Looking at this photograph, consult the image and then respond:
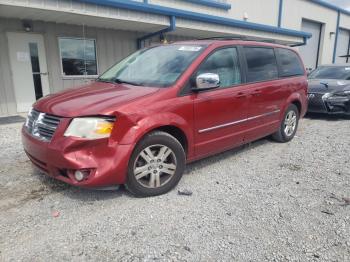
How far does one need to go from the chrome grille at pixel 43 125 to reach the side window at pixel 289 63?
397 cm

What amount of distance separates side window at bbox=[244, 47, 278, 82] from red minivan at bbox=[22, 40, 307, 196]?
0.02m

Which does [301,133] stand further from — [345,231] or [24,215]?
[24,215]

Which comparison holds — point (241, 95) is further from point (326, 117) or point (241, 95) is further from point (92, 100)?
point (326, 117)

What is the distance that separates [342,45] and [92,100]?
27.8m

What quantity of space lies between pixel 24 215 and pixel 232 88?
3.02 meters

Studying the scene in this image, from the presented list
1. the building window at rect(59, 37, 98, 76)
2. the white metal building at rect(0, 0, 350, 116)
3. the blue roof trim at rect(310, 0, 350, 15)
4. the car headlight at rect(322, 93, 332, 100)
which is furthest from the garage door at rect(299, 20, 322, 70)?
the building window at rect(59, 37, 98, 76)

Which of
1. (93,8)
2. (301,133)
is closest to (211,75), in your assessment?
(301,133)

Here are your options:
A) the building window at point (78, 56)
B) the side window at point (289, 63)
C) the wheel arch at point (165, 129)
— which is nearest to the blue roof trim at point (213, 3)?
the building window at point (78, 56)

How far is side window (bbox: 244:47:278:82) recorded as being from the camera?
4.60 meters

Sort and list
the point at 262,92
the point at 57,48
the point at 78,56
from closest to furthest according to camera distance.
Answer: the point at 262,92, the point at 57,48, the point at 78,56

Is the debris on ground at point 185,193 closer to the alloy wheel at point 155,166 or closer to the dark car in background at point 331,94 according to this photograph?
the alloy wheel at point 155,166

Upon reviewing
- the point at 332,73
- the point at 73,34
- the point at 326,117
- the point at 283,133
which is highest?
the point at 73,34

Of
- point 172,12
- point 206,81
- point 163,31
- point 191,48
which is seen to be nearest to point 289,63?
point 191,48

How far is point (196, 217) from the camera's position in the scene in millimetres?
3002
